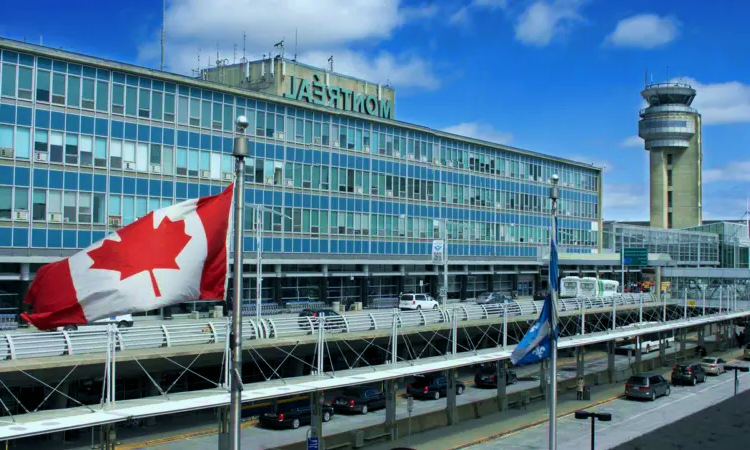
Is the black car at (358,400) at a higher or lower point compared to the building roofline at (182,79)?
lower

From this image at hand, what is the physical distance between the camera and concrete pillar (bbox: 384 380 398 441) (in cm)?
3275

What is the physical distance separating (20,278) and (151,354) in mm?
26032

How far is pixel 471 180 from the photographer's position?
86625 millimetres

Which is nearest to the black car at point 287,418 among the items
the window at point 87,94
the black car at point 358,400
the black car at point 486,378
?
the black car at point 358,400

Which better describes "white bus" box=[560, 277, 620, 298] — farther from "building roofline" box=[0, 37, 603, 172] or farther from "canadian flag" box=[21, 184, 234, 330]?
"canadian flag" box=[21, 184, 234, 330]

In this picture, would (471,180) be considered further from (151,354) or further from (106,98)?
(151,354)

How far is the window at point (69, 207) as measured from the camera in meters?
51.8

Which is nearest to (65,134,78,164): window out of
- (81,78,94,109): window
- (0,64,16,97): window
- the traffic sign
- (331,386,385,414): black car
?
(81,78,94,109): window

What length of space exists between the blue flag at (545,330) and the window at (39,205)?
38276 mm

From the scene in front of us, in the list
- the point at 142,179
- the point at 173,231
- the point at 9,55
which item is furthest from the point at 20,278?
the point at 173,231

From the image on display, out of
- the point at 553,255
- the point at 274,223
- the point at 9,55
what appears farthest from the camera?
the point at 274,223

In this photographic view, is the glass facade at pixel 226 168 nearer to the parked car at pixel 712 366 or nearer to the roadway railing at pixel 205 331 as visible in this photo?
the roadway railing at pixel 205 331

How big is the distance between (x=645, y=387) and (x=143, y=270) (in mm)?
39940

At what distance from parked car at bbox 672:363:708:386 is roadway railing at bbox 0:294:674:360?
28.9 ft
